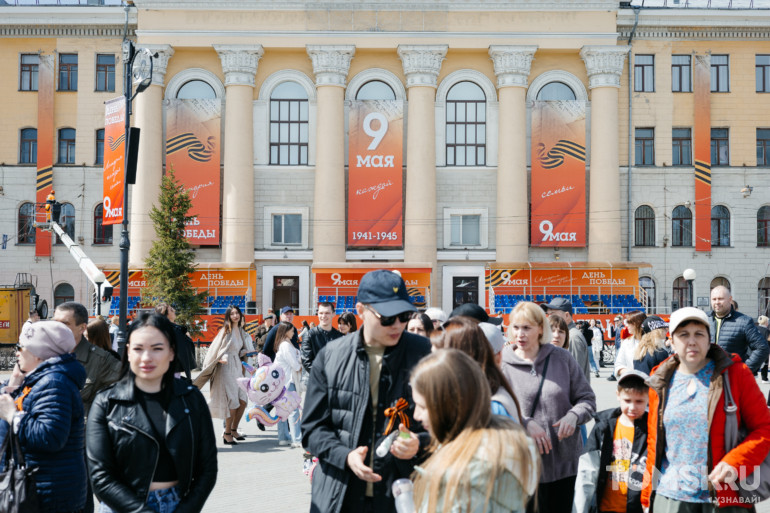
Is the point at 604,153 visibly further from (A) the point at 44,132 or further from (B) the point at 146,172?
(A) the point at 44,132

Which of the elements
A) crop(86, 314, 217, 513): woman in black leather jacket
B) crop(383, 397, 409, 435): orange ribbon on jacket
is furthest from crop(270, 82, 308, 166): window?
crop(383, 397, 409, 435): orange ribbon on jacket

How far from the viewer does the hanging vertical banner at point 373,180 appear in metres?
40.3

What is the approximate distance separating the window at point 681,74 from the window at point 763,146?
15.1ft

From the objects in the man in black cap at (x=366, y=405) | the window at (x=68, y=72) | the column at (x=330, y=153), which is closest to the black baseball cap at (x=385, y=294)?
the man in black cap at (x=366, y=405)

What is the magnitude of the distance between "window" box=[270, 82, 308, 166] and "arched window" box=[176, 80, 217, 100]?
324 centimetres

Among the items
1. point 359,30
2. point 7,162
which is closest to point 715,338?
point 359,30

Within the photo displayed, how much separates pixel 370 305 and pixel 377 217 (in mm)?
36081

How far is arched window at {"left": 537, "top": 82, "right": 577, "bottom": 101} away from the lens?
41719 mm

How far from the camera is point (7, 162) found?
42719 millimetres

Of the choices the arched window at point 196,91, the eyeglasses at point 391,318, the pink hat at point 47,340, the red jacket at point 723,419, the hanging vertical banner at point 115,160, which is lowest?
the red jacket at point 723,419

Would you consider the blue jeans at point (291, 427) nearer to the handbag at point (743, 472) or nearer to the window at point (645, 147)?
the handbag at point (743, 472)

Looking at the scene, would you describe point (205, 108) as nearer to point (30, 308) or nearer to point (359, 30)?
point (359, 30)

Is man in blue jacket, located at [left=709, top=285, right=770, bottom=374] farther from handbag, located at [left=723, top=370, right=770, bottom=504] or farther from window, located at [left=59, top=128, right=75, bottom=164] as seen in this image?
window, located at [left=59, top=128, right=75, bottom=164]

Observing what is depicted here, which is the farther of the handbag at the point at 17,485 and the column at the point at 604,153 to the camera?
the column at the point at 604,153
